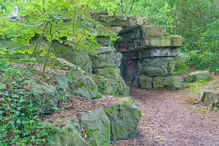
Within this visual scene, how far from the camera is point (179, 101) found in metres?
9.53

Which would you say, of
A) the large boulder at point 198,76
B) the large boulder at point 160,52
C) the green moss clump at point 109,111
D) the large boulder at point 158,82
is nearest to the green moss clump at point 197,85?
the large boulder at point 198,76

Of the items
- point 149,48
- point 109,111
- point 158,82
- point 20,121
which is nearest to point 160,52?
point 149,48

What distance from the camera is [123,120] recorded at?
16.3 feet

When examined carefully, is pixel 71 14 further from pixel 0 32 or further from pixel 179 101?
pixel 179 101

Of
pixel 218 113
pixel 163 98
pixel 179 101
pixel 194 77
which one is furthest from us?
pixel 194 77

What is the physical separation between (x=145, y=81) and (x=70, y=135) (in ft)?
32.3

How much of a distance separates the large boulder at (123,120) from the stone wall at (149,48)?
6.39 m

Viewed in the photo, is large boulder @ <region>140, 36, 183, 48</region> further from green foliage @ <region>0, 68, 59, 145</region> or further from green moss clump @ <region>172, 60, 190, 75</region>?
green foliage @ <region>0, 68, 59, 145</region>

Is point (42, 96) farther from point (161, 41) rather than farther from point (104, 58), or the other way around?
point (161, 41)

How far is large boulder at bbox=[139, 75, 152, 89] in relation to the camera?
1263 cm

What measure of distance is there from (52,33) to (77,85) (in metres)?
1.45

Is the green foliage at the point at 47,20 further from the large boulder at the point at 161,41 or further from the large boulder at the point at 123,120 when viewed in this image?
the large boulder at the point at 161,41

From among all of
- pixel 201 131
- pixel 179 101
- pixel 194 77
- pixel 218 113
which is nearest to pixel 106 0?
pixel 201 131

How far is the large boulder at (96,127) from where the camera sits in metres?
3.78
